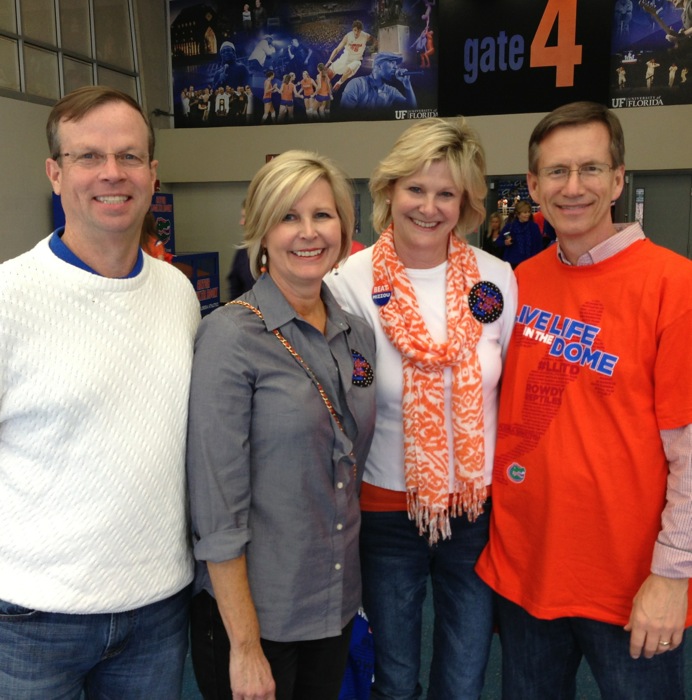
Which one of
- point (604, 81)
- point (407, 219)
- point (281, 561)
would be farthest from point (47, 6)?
point (281, 561)

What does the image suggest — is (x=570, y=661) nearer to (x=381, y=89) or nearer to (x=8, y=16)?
(x=8, y=16)

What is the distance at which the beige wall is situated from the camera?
8.66 meters

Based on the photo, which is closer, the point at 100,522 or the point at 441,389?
the point at 100,522

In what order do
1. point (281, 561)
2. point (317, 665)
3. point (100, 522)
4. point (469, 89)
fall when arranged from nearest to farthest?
point (100, 522), point (281, 561), point (317, 665), point (469, 89)

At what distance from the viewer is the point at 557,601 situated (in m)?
1.76

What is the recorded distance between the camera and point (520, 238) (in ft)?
31.7

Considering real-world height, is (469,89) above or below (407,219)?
above

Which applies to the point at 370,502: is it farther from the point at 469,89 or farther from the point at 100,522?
the point at 469,89

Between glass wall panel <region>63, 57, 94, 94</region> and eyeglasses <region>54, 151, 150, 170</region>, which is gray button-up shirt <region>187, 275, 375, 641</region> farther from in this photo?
glass wall panel <region>63, 57, 94, 94</region>

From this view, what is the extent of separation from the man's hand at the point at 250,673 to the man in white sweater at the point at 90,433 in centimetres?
21

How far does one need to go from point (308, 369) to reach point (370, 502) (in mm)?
616

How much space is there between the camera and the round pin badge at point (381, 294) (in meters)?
2.00

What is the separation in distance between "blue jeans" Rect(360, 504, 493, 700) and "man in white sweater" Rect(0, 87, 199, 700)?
Answer: 2.26ft

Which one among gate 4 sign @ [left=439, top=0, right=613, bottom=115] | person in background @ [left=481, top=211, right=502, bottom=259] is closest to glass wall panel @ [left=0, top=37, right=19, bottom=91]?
gate 4 sign @ [left=439, top=0, right=613, bottom=115]
